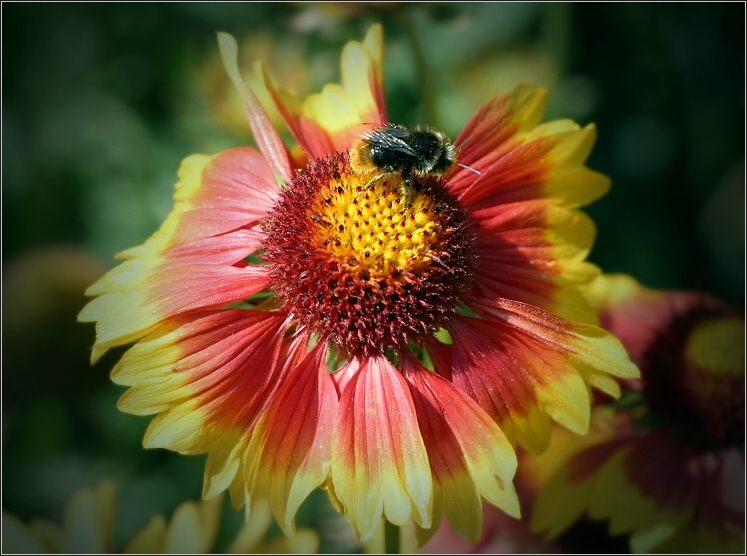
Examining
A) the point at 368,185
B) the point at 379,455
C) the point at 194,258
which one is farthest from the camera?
the point at 194,258

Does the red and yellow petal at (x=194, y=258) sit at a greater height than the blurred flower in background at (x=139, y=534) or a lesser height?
greater

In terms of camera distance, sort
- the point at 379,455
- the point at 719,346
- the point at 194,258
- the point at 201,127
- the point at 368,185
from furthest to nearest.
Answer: the point at 201,127 < the point at 719,346 < the point at 194,258 < the point at 368,185 < the point at 379,455

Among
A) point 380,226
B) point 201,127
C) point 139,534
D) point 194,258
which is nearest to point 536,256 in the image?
point 380,226

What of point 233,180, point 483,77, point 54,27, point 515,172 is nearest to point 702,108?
point 483,77

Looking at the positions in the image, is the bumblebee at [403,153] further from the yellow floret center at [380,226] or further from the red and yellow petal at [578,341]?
the red and yellow petal at [578,341]

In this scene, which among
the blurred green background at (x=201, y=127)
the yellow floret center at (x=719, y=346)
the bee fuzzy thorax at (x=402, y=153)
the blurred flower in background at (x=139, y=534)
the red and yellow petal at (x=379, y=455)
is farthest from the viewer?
the blurred green background at (x=201, y=127)

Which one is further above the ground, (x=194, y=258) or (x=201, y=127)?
(x=201, y=127)

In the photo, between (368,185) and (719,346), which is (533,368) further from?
(719,346)

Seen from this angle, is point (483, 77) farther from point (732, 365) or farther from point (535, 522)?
point (535, 522)

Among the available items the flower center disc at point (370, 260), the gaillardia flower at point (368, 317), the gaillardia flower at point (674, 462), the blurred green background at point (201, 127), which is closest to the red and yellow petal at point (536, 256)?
Result: the gaillardia flower at point (368, 317)
